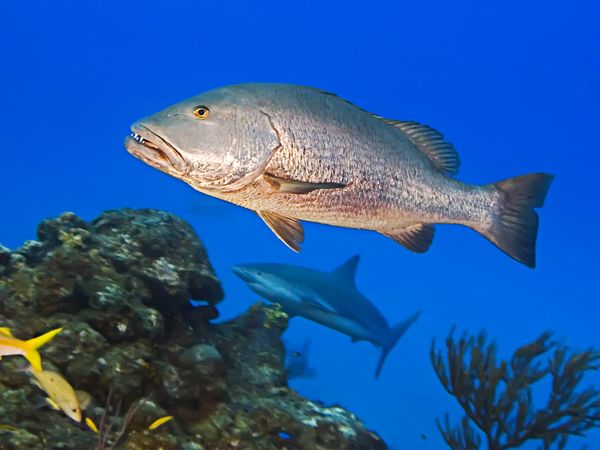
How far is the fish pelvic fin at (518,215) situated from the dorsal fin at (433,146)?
0.46 metres

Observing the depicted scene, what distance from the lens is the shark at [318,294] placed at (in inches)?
398

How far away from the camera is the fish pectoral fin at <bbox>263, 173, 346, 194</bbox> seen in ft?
10.8

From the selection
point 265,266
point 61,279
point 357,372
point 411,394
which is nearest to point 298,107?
point 61,279

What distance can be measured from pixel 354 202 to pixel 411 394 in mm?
24590

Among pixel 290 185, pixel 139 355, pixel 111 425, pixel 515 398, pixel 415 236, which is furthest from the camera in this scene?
pixel 515 398

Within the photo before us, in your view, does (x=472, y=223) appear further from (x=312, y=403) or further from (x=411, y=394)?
(x=411, y=394)

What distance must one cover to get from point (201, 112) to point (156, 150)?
1.42 ft

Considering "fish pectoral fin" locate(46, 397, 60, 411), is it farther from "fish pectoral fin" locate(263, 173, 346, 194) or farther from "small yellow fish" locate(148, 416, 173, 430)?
"fish pectoral fin" locate(263, 173, 346, 194)

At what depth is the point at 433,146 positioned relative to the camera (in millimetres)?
4332

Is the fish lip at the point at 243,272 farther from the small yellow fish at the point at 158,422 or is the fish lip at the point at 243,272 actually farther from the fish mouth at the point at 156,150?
the fish mouth at the point at 156,150

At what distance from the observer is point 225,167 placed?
3283mm

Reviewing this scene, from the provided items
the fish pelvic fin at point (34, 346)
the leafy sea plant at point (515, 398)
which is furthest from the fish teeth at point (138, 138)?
the leafy sea plant at point (515, 398)

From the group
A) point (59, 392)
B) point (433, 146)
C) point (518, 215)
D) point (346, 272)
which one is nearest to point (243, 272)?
point (346, 272)

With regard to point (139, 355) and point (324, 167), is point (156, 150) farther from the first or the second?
point (139, 355)
